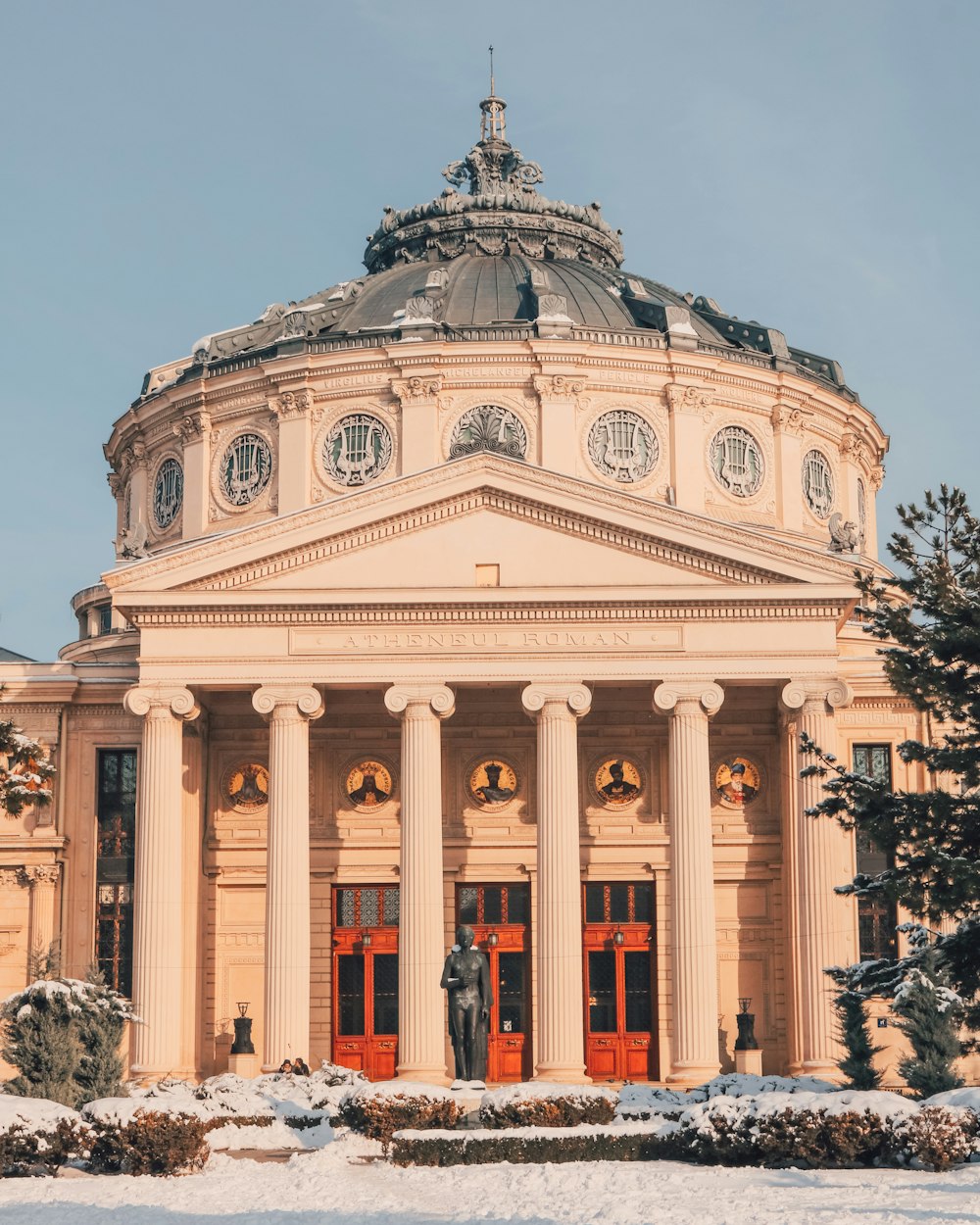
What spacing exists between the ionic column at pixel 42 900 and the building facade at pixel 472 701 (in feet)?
0.34

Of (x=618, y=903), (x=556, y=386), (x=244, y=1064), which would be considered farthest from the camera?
(x=556, y=386)

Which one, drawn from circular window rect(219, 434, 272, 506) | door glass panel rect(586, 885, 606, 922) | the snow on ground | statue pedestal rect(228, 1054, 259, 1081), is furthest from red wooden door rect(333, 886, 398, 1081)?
the snow on ground

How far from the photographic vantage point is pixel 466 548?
1918 inches

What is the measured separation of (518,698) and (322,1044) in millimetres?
9734

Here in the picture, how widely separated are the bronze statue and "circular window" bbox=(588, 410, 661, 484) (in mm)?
23599

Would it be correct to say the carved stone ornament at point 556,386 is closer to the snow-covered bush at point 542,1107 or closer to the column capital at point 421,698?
the column capital at point 421,698

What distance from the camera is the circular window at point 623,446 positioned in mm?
59938

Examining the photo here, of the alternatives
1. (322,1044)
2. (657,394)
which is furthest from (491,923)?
(657,394)

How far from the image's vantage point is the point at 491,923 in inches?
2073

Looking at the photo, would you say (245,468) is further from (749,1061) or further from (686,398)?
(749,1061)

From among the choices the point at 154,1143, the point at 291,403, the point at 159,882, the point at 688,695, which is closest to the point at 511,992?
the point at 688,695

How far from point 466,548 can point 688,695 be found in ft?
20.1

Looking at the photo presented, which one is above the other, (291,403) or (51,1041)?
(291,403)

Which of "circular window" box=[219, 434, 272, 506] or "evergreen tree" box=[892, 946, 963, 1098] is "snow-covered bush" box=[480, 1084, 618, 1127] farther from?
"circular window" box=[219, 434, 272, 506]
